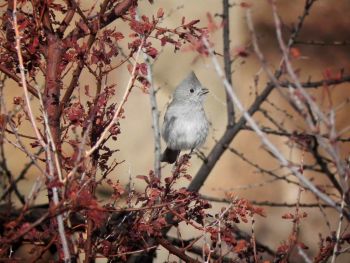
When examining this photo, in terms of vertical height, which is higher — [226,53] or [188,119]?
[226,53]

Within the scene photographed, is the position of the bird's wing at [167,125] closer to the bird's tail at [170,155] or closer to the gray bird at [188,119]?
the gray bird at [188,119]

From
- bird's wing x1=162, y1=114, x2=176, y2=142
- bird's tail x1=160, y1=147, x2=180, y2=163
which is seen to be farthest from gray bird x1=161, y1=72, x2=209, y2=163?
bird's tail x1=160, y1=147, x2=180, y2=163

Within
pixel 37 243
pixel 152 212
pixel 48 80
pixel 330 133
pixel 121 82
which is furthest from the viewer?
pixel 121 82

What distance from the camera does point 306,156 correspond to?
5.22 metres

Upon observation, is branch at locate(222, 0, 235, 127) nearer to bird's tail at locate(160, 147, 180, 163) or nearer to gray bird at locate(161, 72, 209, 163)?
gray bird at locate(161, 72, 209, 163)

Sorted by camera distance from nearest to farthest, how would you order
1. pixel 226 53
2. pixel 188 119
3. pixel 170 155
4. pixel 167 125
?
1. pixel 226 53
2. pixel 188 119
3. pixel 167 125
4. pixel 170 155

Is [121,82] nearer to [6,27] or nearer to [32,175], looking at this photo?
[32,175]

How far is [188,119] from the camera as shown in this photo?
4.03 m

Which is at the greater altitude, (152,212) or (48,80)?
(48,80)

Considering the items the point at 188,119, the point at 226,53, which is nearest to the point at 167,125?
the point at 188,119

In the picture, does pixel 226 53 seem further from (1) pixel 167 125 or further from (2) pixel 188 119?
(1) pixel 167 125

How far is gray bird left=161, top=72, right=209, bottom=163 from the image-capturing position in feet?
13.1

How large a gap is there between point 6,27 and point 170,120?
7.21ft


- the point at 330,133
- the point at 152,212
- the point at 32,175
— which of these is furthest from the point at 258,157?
the point at 330,133
